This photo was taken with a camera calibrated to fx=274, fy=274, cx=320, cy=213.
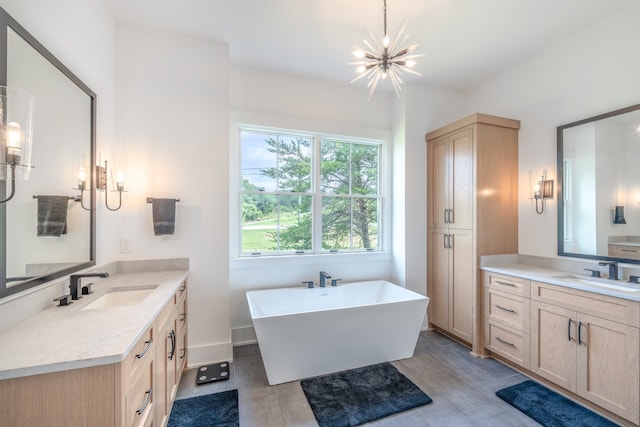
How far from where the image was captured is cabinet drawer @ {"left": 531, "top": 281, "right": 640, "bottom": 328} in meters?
1.77

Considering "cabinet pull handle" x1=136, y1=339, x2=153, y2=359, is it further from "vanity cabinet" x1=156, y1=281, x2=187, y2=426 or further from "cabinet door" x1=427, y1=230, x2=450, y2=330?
"cabinet door" x1=427, y1=230, x2=450, y2=330

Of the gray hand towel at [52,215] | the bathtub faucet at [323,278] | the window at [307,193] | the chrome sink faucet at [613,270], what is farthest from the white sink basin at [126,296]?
the chrome sink faucet at [613,270]

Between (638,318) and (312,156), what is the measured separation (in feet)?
9.88

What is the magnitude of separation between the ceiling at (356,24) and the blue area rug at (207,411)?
307cm

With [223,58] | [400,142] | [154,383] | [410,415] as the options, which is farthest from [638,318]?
[223,58]

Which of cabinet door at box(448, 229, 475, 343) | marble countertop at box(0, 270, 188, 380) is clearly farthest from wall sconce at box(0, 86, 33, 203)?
cabinet door at box(448, 229, 475, 343)

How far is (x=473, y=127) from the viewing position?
9.24 feet

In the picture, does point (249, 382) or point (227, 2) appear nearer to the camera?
point (227, 2)

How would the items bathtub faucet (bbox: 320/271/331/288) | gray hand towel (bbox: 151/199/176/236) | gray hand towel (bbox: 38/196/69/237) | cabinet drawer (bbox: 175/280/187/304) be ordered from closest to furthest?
gray hand towel (bbox: 38/196/69/237) → cabinet drawer (bbox: 175/280/187/304) → gray hand towel (bbox: 151/199/176/236) → bathtub faucet (bbox: 320/271/331/288)

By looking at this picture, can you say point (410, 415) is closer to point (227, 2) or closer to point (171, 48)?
point (227, 2)

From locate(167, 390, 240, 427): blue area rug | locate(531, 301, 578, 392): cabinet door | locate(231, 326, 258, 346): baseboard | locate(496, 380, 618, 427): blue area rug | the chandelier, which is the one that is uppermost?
the chandelier

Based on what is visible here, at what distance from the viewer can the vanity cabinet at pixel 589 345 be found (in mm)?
1768

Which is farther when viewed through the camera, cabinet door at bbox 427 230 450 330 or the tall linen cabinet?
cabinet door at bbox 427 230 450 330

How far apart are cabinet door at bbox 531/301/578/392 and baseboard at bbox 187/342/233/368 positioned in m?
2.73
